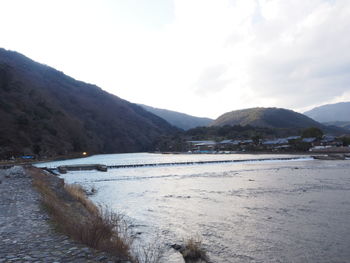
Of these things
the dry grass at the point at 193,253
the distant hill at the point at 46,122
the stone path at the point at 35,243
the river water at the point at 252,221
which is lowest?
the river water at the point at 252,221

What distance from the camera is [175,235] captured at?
39.4 feet

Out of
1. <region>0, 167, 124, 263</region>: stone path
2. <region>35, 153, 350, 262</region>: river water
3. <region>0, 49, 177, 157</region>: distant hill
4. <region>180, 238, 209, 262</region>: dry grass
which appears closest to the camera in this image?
<region>0, 167, 124, 263</region>: stone path

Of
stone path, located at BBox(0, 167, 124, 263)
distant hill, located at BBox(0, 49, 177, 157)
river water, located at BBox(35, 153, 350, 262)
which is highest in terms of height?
distant hill, located at BBox(0, 49, 177, 157)

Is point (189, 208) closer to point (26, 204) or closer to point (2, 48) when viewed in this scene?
point (26, 204)

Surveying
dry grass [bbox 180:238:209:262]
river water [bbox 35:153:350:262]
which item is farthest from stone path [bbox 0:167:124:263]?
river water [bbox 35:153:350:262]

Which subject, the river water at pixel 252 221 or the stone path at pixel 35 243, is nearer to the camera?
the stone path at pixel 35 243

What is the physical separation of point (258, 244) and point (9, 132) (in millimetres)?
82700

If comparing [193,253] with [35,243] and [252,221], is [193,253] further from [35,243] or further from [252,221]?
[252,221]

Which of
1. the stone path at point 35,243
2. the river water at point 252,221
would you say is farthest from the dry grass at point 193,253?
the stone path at point 35,243

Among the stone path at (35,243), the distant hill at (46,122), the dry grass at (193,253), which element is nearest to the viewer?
the stone path at (35,243)

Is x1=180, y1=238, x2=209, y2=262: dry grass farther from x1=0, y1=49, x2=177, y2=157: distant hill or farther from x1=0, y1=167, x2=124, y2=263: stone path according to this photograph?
x1=0, y1=49, x2=177, y2=157: distant hill

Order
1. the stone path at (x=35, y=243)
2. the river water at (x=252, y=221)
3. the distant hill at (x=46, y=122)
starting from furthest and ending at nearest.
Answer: the distant hill at (x=46, y=122)
the river water at (x=252, y=221)
the stone path at (x=35, y=243)

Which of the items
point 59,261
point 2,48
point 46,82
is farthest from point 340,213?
point 2,48

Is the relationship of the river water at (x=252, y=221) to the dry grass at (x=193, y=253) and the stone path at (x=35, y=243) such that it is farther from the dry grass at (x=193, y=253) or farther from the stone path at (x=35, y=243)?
the stone path at (x=35, y=243)
